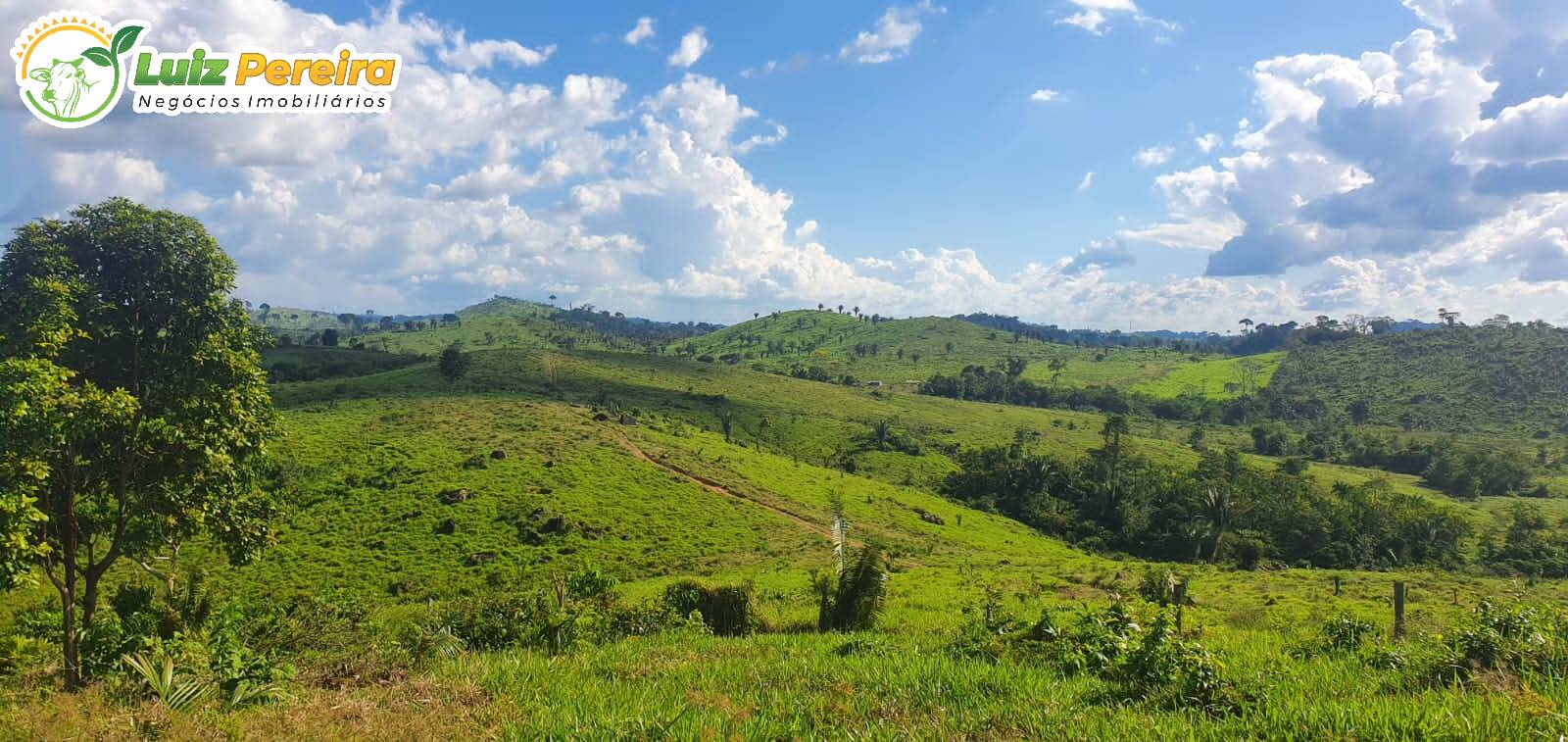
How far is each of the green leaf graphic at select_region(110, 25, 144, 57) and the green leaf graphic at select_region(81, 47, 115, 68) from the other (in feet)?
0.78

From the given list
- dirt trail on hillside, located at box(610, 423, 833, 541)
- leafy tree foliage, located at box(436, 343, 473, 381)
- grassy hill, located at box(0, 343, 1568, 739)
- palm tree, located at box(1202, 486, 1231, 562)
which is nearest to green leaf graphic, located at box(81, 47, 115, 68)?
grassy hill, located at box(0, 343, 1568, 739)

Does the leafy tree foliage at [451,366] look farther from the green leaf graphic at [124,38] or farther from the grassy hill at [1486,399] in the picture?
the grassy hill at [1486,399]

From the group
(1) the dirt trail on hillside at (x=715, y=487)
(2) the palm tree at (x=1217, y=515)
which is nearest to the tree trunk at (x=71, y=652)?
(1) the dirt trail on hillside at (x=715, y=487)

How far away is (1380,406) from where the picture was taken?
622 feet

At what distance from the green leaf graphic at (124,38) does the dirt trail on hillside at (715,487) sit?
62.0 meters

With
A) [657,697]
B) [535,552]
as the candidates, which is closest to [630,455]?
[535,552]

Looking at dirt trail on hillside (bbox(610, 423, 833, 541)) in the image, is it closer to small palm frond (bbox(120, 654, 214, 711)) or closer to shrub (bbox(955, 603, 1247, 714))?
shrub (bbox(955, 603, 1247, 714))

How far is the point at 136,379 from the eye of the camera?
13875 millimetres

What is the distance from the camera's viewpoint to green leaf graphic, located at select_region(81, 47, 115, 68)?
16.9 metres

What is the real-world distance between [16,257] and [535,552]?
49.2 metres

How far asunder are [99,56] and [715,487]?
231 ft

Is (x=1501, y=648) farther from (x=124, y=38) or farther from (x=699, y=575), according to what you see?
(x=699, y=575)

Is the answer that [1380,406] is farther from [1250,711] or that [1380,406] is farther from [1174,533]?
[1250,711]

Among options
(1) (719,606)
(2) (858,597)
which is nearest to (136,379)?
(1) (719,606)
